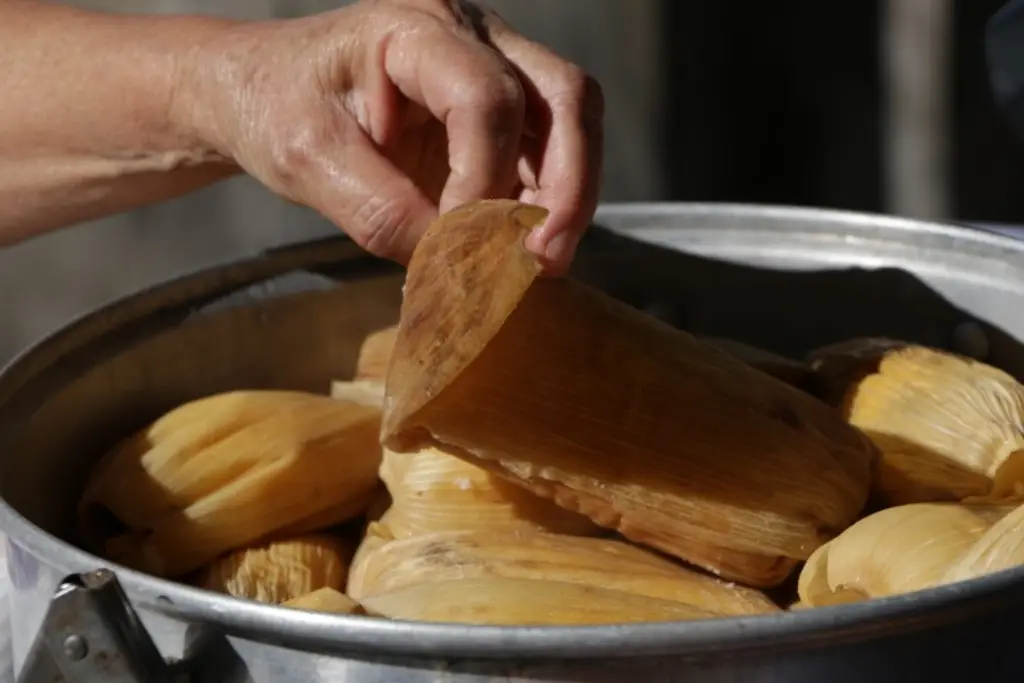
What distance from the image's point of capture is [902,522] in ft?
1.39

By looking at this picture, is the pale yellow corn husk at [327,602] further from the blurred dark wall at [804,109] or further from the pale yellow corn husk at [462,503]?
the blurred dark wall at [804,109]

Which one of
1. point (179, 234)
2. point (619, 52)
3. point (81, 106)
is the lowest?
point (179, 234)

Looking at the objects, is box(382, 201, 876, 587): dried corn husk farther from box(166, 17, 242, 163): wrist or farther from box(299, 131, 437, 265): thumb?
box(166, 17, 242, 163): wrist

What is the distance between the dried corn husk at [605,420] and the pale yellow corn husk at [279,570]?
0.10 m

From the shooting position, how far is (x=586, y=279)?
65 cm

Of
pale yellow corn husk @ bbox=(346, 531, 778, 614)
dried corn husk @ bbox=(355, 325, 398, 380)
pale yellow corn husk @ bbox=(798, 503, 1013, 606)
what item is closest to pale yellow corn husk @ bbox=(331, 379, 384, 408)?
dried corn husk @ bbox=(355, 325, 398, 380)

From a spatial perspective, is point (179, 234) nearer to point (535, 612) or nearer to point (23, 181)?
point (23, 181)

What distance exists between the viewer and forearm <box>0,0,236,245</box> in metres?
0.59

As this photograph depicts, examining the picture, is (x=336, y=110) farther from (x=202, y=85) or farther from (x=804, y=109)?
(x=804, y=109)

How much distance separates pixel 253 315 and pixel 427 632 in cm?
34

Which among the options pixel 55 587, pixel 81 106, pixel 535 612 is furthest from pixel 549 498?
pixel 81 106

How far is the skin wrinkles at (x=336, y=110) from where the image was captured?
18.9 inches

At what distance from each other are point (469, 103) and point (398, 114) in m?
0.06

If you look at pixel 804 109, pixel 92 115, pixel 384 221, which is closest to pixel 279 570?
pixel 384 221
